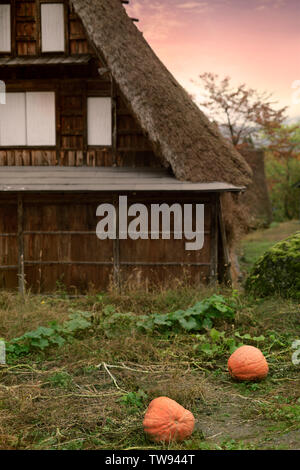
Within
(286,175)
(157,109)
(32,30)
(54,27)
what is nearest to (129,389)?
(157,109)

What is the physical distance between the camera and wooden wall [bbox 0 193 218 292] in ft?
33.4

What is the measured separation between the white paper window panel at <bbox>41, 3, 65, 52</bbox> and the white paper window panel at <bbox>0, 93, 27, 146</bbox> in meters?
1.24

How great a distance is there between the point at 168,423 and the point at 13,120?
881 cm

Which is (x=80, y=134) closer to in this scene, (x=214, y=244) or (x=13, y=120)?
(x=13, y=120)

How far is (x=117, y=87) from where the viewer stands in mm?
10367

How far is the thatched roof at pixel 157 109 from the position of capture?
9.75 metres

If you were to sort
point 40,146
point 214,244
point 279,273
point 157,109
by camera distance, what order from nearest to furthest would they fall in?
point 279,273 < point 157,109 < point 214,244 < point 40,146

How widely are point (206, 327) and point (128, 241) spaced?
4.02 metres

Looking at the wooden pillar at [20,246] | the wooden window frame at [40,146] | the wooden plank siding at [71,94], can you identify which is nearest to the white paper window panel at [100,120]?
the wooden plank siding at [71,94]

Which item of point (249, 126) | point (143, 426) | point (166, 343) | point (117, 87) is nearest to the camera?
point (143, 426)

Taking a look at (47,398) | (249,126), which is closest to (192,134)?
(47,398)

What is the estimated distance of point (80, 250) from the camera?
10.4 metres

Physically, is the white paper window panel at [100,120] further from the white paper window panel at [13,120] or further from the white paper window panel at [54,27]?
the white paper window panel at [13,120]
